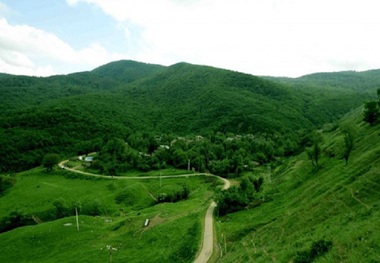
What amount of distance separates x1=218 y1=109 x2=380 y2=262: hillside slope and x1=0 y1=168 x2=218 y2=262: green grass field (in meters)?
10.7

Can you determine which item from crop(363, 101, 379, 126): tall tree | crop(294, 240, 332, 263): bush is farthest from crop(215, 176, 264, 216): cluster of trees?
crop(294, 240, 332, 263): bush

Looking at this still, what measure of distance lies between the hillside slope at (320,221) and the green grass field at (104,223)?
A: 1068 cm

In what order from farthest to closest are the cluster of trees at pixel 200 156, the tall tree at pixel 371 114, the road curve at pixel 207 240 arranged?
the cluster of trees at pixel 200 156
the tall tree at pixel 371 114
the road curve at pixel 207 240

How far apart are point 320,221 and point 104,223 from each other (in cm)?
5831

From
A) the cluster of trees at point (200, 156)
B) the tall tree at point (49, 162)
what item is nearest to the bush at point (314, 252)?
the cluster of trees at point (200, 156)

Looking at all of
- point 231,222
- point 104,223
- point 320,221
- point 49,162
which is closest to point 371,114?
point 231,222

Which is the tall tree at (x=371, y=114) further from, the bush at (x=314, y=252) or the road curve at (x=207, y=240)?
the bush at (x=314, y=252)

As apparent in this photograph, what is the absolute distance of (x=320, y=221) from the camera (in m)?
41.3

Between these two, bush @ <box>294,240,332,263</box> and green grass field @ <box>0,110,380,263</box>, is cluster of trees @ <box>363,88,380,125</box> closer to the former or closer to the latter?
green grass field @ <box>0,110,380,263</box>

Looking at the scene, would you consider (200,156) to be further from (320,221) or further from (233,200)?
(320,221)

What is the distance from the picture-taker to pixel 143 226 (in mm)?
69312

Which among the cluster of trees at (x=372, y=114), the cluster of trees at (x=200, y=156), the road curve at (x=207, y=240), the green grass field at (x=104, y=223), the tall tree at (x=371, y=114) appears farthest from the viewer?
the cluster of trees at (x=200, y=156)

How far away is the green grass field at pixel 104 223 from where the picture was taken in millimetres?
58219

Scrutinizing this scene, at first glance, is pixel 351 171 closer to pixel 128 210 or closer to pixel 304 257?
pixel 304 257
